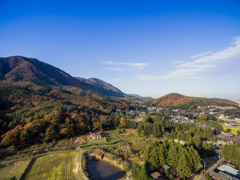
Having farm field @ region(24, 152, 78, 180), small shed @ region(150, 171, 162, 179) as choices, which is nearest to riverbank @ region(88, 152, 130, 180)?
farm field @ region(24, 152, 78, 180)

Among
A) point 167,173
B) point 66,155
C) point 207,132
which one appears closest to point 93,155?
point 66,155

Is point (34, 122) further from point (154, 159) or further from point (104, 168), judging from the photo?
point (154, 159)

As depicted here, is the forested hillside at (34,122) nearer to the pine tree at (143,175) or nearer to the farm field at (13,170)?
the farm field at (13,170)

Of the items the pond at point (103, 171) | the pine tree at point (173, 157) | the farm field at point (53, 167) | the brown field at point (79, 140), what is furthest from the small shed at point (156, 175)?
the brown field at point (79, 140)

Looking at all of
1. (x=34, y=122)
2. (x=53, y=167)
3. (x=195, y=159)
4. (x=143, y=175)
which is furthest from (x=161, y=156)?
(x=34, y=122)

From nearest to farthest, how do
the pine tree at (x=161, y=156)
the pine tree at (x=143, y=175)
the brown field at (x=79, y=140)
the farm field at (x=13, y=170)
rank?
the pine tree at (x=143, y=175) < the farm field at (x=13, y=170) < the pine tree at (x=161, y=156) < the brown field at (x=79, y=140)

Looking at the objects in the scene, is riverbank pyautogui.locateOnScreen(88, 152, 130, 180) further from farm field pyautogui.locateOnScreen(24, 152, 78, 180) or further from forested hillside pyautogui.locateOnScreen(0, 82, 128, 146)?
forested hillside pyautogui.locateOnScreen(0, 82, 128, 146)
